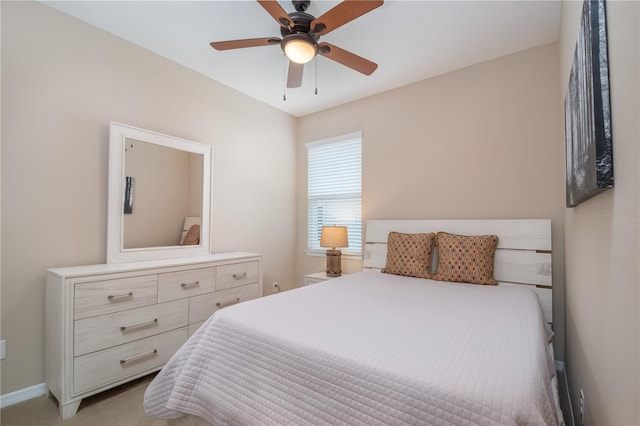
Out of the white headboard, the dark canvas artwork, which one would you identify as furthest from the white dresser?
the dark canvas artwork

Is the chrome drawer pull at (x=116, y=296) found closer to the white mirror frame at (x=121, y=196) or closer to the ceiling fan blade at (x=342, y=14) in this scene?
the white mirror frame at (x=121, y=196)

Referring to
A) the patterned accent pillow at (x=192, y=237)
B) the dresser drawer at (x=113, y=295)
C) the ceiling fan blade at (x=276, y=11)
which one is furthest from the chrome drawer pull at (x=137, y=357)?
the ceiling fan blade at (x=276, y=11)

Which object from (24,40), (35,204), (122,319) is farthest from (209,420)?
(24,40)

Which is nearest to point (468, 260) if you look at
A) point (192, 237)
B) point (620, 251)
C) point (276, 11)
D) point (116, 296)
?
point (620, 251)

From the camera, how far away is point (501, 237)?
246cm

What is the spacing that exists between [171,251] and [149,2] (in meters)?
1.91

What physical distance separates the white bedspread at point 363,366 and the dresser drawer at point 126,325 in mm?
782

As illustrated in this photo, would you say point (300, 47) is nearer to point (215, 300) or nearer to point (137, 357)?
point (215, 300)

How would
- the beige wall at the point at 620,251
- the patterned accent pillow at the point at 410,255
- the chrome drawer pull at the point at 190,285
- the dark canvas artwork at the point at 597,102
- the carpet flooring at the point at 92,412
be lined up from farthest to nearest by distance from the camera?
1. the patterned accent pillow at the point at 410,255
2. the chrome drawer pull at the point at 190,285
3. the carpet flooring at the point at 92,412
4. the dark canvas artwork at the point at 597,102
5. the beige wall at the point at 620,251

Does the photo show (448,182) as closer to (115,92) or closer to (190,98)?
(190,98)

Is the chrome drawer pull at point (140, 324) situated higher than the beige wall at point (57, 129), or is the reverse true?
the beige wall at point (57, 129)

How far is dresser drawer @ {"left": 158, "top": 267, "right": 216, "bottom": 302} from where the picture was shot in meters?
2.21

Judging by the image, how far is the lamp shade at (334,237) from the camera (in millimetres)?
3178

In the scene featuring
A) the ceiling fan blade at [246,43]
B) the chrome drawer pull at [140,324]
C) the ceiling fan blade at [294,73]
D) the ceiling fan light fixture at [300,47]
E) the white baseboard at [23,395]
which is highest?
→ the ceiling fan blade at [246,43]
